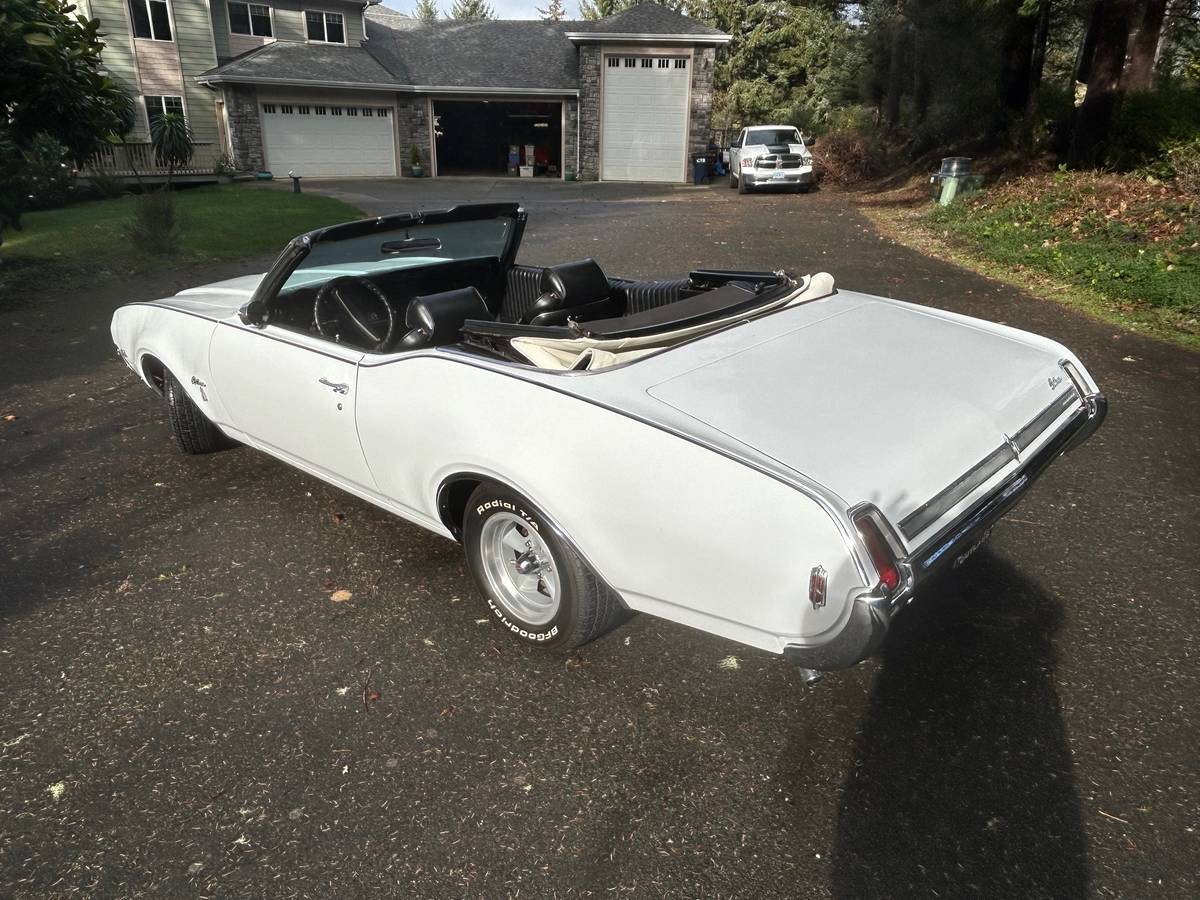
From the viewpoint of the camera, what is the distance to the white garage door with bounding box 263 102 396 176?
27672 millimetres

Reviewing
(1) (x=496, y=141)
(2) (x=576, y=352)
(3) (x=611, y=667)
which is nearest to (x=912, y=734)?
(3) (x=611, y=667)

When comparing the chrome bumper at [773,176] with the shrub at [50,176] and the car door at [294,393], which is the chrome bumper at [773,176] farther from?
the car door at [294,393]

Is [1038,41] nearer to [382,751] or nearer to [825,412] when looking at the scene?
[825,412]

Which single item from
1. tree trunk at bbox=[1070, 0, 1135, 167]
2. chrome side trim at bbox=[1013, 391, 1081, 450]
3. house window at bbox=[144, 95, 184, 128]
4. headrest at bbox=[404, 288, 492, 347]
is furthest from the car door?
house window at bbox=[144, 95, 184, 128]

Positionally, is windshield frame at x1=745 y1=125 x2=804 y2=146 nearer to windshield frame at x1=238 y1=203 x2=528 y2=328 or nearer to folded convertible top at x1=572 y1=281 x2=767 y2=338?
windshield frame at x1=238 y1=203 x2=528 y2=328

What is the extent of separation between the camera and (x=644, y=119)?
1097 inches

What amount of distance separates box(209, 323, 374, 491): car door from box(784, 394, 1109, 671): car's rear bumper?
6.85ft

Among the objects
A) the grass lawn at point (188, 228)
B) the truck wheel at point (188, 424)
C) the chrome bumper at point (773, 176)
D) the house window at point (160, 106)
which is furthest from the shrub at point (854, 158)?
the truck wheel at point (188, 424)

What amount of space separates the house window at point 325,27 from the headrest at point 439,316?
31.5m

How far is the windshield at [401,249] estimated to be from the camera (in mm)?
3855

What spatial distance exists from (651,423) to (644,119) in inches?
1085

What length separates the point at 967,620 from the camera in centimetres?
339

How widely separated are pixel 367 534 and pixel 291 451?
554 millimetres

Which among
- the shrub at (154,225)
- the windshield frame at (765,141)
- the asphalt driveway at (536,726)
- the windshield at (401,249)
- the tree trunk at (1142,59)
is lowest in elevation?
the asphalt driveway at (536,726)
